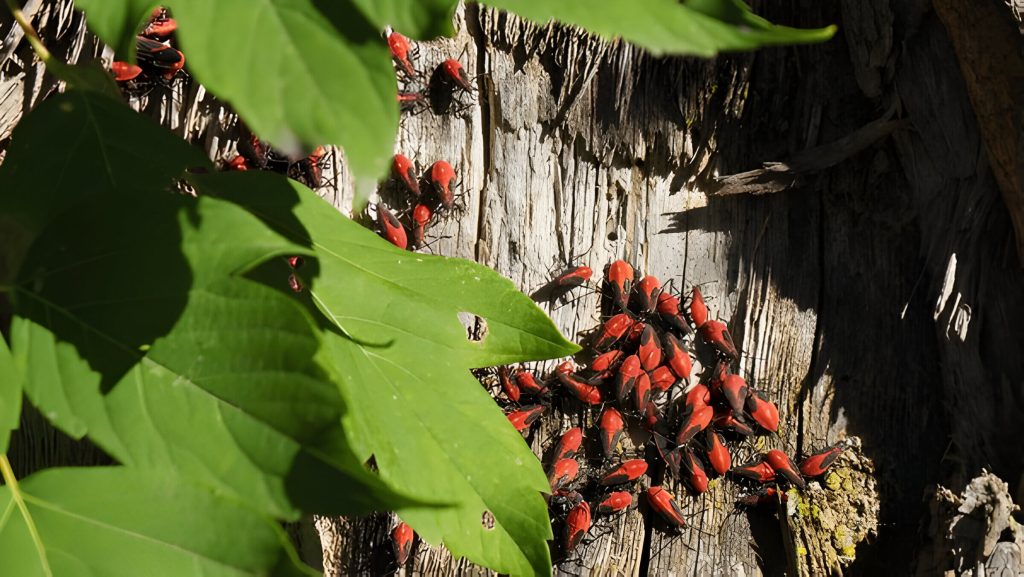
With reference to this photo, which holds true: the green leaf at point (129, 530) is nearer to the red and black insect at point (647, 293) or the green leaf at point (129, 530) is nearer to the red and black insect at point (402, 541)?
the red and black insect at point (402, 541)

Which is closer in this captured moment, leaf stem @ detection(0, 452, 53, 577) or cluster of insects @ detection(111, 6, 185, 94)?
leaf stem @ detection(0, 452, 53, 577)

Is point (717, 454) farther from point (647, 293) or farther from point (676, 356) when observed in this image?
point (647, 293)

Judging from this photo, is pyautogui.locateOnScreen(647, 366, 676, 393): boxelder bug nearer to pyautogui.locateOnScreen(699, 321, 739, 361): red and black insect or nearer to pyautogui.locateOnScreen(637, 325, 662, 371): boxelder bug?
pyautogui.locateOnScreen(637, 325, 662, 371): boxelder bug

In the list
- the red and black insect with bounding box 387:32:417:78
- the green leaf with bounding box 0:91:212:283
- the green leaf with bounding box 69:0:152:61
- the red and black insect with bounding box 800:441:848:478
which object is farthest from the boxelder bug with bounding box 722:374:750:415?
the green leaf with bounding box 69:0:152:61

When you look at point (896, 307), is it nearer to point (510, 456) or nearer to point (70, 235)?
point (510, 456)

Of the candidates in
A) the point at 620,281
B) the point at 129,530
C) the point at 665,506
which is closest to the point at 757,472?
the point at 665,506

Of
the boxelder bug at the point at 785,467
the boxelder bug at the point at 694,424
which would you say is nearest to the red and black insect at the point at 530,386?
the boxelder bug at the point at 694,424
